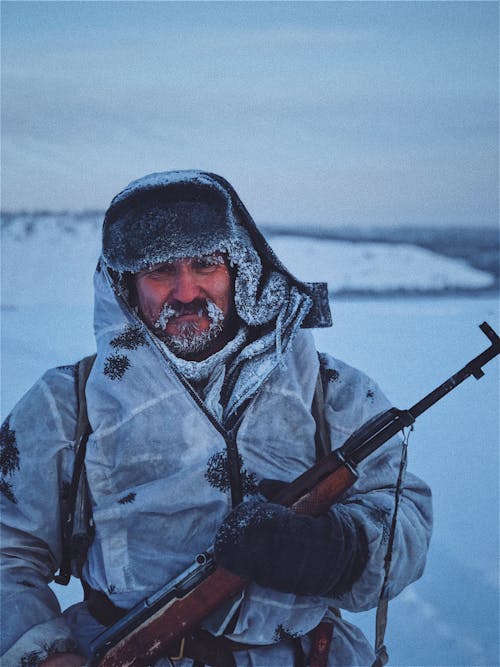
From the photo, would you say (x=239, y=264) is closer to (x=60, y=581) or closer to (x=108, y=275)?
(x=108, y=275)

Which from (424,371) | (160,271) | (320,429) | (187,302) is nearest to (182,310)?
(187,302)

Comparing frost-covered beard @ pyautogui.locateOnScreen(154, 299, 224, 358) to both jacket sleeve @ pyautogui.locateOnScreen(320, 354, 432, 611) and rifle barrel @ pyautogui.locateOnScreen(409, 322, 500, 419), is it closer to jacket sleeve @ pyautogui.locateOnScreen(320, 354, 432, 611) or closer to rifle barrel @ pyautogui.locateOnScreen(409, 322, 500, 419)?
jacket sleeve @ pyautogui.locateOnScreen(320, 354, 432, 611)

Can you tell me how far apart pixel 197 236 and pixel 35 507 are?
2.59ft

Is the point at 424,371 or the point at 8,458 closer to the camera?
the point at 8,458

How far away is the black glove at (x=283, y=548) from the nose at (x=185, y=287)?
1.86 feet

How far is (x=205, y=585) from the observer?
1738mm

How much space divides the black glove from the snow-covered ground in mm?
1250

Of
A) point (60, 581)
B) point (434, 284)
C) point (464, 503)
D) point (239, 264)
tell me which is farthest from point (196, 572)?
point (434, 284)

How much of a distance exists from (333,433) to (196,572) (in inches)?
20.1

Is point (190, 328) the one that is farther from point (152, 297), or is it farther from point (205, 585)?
point (205, 585)

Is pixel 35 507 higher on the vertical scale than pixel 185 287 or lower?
lower

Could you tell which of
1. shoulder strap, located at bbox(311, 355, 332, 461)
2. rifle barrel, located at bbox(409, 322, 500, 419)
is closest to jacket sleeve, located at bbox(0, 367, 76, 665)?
shoulder strap, located at bbox(311, 355, 332, 461)

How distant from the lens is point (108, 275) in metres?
2.07

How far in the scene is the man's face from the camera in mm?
2002
